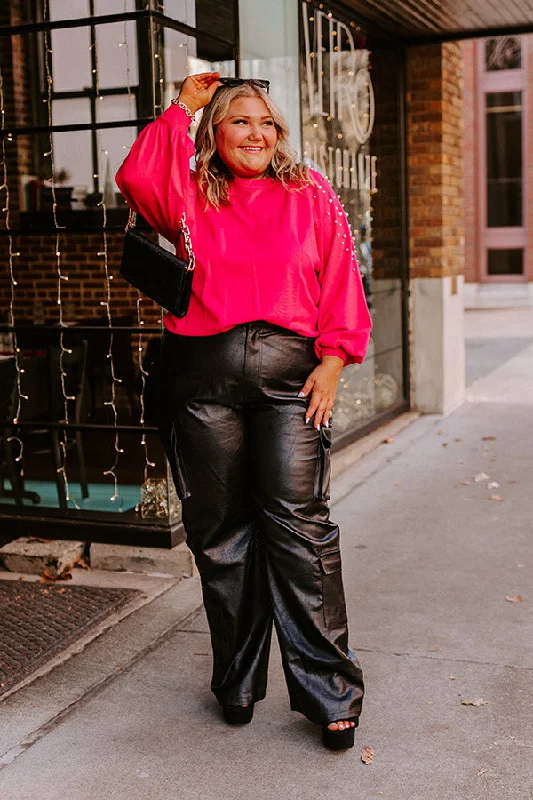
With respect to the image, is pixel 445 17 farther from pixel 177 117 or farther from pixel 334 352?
pixel 334 352

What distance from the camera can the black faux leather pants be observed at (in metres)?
3.23

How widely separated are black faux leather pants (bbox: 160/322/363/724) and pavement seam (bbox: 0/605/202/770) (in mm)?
668

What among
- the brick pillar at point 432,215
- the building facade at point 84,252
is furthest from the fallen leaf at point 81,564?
the brick pillar at point 432,215

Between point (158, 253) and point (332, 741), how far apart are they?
1.54m

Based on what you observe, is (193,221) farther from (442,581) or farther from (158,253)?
(442,581)

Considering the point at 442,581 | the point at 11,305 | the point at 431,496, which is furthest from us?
the point at 431,496

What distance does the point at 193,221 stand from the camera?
322cm

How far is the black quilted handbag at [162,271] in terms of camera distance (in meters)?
3.18

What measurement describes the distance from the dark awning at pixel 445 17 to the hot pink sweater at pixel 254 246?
4.71 metres

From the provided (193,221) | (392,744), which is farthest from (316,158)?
(392,744)

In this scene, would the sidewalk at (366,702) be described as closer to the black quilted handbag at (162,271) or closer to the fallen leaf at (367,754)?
the fallen leaf at (367,754)

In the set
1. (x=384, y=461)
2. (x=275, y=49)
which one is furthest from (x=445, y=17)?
(x=384, y=461)

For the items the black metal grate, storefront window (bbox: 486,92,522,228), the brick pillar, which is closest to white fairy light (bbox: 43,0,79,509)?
the black metal grate

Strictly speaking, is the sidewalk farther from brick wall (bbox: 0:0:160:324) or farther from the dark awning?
the dark awning
